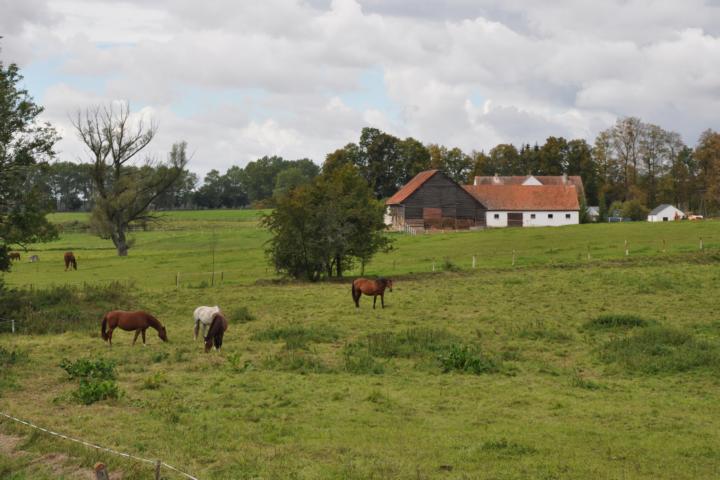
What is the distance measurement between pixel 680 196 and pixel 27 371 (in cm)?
11166

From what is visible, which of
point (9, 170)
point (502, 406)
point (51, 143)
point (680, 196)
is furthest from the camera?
point (680, 196)

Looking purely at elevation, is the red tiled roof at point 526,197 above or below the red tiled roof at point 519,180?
below

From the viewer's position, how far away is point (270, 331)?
876 inches

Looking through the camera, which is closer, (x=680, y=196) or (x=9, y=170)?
(x=9, y=170)

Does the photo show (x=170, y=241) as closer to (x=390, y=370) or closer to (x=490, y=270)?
(x=490, y=270)

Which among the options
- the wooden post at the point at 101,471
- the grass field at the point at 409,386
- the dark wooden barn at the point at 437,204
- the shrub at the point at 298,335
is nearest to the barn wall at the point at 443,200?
the dark wooden barn at the point at 437,204

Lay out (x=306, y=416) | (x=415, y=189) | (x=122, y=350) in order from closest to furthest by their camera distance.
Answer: (x=306, y=416), (x=122, y=350), (x=415, y=189)

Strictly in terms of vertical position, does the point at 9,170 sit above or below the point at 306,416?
above

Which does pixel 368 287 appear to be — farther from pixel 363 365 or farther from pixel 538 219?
pixel 538 219

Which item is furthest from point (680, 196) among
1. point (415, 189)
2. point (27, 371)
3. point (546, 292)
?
point (27, 371)

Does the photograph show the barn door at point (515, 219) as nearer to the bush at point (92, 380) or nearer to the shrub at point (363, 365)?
the shrub at point (363, 365)

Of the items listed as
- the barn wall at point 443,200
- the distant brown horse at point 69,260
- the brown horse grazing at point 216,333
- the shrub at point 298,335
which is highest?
the barn wall at point 443,200

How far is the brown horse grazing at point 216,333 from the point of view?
19656 millimetres

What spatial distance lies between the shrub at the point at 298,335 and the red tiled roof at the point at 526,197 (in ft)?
207
